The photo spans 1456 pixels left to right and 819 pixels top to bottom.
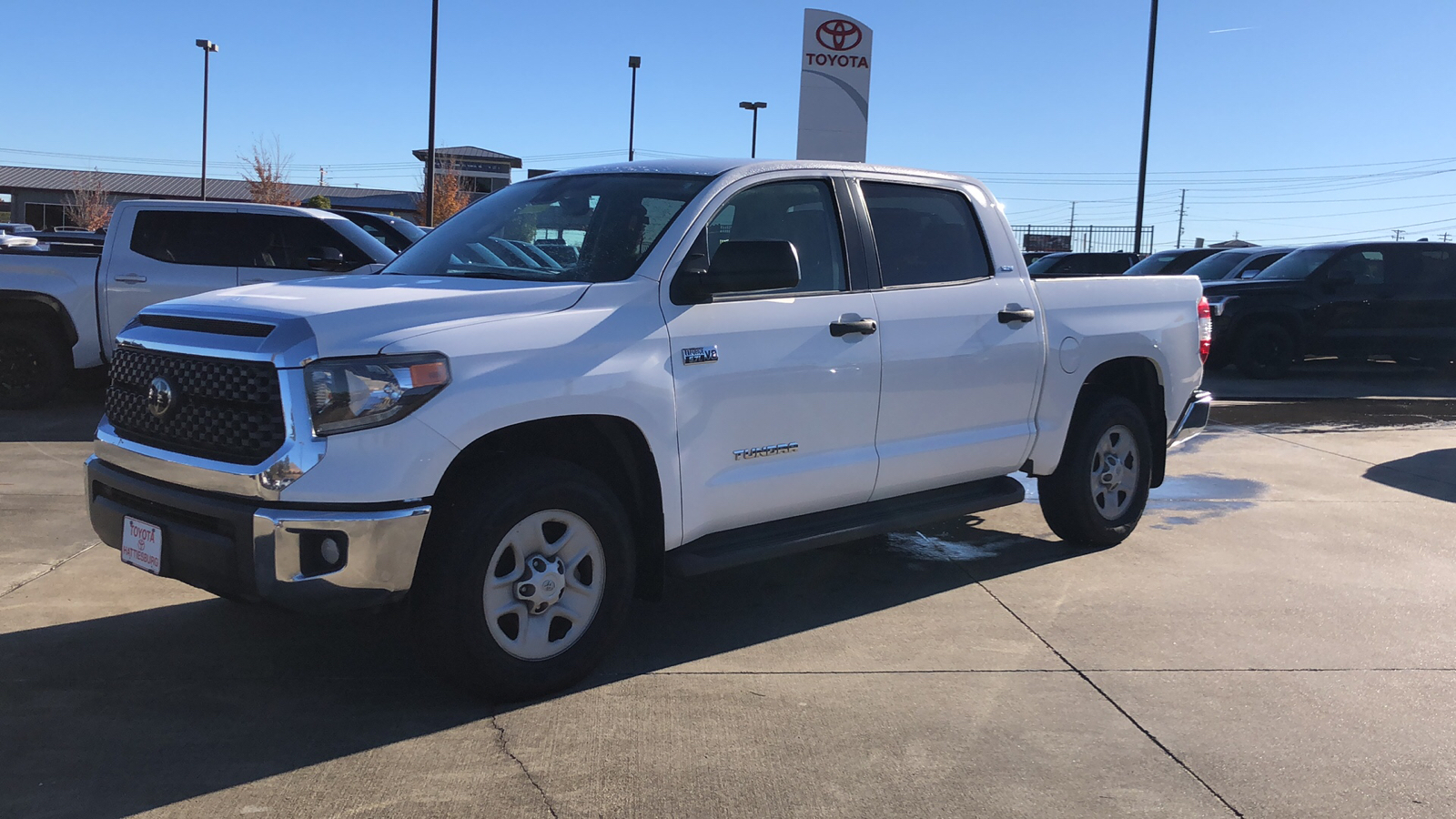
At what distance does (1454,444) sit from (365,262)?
32.3ft

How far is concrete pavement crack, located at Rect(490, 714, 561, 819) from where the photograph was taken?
3244mm

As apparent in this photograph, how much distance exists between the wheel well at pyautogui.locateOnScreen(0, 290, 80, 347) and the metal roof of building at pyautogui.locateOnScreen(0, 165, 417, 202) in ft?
163

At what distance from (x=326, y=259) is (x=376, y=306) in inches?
205

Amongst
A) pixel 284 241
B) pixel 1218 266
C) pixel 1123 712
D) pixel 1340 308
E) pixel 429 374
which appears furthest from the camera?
pixel 1218 266

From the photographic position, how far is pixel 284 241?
10.3 meters

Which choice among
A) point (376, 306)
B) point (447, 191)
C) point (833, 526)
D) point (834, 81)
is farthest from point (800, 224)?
point (447, 191)

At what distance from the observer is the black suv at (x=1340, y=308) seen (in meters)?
15.5

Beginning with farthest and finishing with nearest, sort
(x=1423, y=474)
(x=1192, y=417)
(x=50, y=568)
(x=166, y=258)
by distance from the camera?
(x=166, y=258) < (x=1423, y=474) < (x=1192, y=417) < (x=50, y=568)

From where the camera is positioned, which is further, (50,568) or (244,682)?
(50,568)

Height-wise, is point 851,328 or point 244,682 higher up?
point 851,328

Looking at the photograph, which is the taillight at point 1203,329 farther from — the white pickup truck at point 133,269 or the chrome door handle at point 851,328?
the white pickup truck at point 133,269

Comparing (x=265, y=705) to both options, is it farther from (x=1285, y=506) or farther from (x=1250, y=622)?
(x=1285, y=506)

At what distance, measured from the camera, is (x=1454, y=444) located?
1034 centimetres

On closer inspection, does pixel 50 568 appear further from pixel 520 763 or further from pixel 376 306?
pixel 520 763
